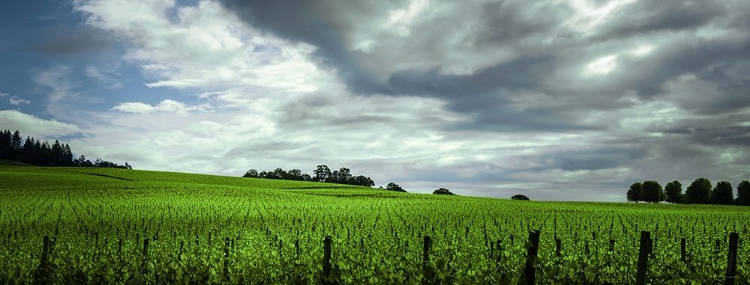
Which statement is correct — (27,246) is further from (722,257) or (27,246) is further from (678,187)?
(678,187)

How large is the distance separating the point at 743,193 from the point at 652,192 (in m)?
15.3

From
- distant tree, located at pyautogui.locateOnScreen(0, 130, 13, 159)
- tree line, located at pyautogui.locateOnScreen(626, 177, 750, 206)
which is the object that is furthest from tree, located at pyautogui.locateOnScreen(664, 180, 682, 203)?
distant tree, located at pyautogui.locateOnScreen(0, 130, 13, 159)

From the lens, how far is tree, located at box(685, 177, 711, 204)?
106 meters

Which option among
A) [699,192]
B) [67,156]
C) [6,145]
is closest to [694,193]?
[699,192]

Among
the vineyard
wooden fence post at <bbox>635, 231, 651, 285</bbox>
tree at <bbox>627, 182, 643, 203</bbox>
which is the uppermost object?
tree at <bbox>627, 182, 643, 203</bbox>

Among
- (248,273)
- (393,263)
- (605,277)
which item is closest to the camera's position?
(605,277)

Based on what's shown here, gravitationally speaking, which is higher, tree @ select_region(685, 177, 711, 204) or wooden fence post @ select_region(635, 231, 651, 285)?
tree @ select_region(685, 177, 711, 204)

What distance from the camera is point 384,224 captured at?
32.5 meters

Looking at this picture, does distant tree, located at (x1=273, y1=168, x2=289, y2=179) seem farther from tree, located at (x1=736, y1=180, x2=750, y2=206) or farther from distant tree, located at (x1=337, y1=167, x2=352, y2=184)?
tree, located at (x1=736, y1=180, x2=750, y2=206)

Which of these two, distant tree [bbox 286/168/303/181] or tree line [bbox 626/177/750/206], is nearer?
tree line [bbox 626/177/750/206]

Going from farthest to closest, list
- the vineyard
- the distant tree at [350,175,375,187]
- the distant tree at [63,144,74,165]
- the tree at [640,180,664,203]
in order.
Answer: the distant tree at [63,144,74,165]
the distant tree at [350,175,375,187]
the tree at [640,180,664,203]
the vineyard

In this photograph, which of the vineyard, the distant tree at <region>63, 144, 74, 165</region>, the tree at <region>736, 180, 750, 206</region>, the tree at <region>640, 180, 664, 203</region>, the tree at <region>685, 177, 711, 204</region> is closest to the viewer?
the vineyard

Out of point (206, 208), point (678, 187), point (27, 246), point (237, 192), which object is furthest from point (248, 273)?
point (678, 187)

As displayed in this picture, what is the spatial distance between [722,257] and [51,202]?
161ft
